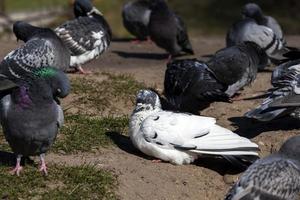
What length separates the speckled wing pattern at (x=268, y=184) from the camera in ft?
16.6

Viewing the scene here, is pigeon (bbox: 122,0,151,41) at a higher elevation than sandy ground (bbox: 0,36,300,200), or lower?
lower

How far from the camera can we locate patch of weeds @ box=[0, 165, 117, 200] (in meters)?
5.50

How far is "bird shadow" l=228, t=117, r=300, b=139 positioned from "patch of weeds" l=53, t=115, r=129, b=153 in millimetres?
1277

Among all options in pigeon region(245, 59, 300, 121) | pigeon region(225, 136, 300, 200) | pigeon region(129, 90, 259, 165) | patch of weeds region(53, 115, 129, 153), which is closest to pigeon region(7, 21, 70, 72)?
patch of weeds region(53, 115, 129, 153)

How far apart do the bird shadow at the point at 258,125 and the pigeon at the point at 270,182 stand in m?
2.31

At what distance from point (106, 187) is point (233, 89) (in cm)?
334

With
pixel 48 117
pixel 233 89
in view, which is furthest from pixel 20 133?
pixel 233 89

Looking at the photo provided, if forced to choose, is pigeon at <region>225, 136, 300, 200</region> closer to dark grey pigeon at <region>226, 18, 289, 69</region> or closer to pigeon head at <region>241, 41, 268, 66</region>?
pigeon head at <region>241, 41, 268, 66</region>

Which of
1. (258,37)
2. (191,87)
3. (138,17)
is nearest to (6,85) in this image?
(191,87)

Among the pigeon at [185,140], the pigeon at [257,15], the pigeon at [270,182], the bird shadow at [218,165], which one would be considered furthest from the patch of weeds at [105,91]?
the pigeon at [270,182]

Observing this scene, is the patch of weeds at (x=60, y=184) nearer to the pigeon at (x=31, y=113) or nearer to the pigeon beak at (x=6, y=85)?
the pigeon at (x=31, y=113)

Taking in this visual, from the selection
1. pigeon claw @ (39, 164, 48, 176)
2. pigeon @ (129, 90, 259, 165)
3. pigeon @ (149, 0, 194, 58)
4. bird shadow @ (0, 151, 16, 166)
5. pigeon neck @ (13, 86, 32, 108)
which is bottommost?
pigeon @ (149, 0, 194, 58)

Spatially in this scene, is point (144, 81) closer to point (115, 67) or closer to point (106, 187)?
point (115, 67)

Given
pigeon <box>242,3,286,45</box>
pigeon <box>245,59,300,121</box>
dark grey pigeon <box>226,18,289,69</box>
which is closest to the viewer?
pigeon <box>245,59,300,121</box>
